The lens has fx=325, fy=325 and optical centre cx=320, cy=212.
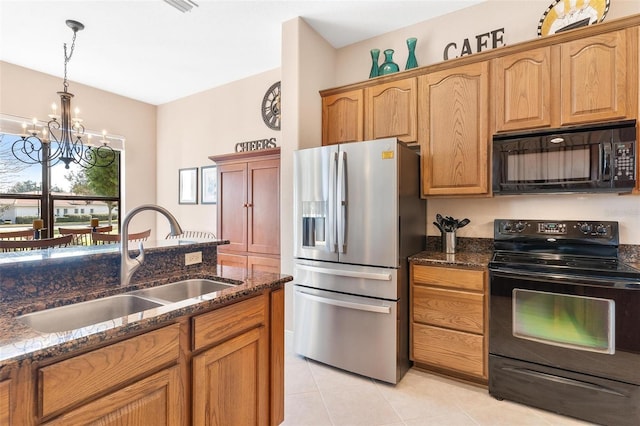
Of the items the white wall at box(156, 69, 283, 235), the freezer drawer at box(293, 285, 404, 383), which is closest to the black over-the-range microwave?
the freezer drawer at box(293, 285, 404, 383)

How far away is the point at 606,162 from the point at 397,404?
197 centimetres

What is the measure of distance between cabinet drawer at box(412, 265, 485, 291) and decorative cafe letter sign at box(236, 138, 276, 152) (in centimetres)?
237

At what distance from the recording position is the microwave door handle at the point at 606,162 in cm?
196

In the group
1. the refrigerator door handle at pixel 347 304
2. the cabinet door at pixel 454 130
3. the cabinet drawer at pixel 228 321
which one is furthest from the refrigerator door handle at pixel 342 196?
the cabinet drawer at pixel 228 321

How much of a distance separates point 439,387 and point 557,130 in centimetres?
190

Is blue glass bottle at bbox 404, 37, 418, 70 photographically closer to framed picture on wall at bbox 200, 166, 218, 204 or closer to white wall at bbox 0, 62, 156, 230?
framed picture on wall at bbox 200, 166, 218, 204

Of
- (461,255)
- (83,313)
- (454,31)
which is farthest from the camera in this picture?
(454,31)

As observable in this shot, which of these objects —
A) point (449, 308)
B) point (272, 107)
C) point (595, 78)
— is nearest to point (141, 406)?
point (449, 308)

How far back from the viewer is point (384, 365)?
2293mm

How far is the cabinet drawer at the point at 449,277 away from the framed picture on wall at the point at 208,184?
3.15 meters

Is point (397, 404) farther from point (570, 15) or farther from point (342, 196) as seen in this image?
point (570, 15)

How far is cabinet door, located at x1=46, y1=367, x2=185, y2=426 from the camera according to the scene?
94 centimetres

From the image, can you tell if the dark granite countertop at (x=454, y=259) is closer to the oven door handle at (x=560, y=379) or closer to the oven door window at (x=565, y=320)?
the oven door window at (x=565, y=320)

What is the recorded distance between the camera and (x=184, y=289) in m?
1.72
